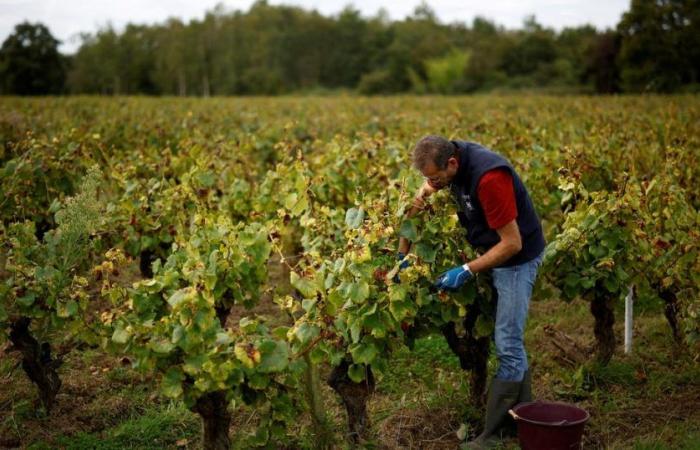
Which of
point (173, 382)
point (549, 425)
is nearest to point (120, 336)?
point (173, 382)

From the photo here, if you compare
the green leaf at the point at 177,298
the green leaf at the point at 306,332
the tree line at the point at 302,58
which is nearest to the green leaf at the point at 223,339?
the green leaf at the point at 177,298

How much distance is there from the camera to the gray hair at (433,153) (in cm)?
345

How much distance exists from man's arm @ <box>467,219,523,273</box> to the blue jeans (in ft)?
0.85

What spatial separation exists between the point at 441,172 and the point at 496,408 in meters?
1.48

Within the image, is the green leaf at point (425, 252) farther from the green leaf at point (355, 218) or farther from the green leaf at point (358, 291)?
the green leaf at point (358, 291)

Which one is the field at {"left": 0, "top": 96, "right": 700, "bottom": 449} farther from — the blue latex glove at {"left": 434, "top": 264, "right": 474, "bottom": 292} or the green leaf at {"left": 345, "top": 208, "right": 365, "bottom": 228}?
the blue latex glove at {"left": 434, "top": 264, "right": 474, "bottom": 292}

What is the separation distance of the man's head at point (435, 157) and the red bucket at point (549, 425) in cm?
139

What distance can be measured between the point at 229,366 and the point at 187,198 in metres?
2.72

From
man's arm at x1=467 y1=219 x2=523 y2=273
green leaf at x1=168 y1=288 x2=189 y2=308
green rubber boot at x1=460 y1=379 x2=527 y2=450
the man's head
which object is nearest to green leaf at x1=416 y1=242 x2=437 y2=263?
man's arm at x1=467 y1=219 x2=523 y2=273

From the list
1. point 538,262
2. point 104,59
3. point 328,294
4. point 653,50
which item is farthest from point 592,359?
point 104,59

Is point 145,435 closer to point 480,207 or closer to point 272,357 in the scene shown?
point 272,357

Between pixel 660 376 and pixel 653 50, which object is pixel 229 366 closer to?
pixel 660 376

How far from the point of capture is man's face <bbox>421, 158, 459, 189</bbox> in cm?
347

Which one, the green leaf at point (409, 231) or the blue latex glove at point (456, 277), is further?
the green leaf at point (409, 231)
